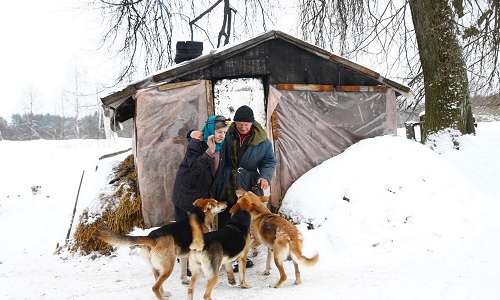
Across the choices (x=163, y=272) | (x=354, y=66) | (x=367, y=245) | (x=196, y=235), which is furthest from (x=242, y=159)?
(x=354, y=66)

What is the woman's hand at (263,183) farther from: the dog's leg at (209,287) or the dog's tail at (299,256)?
the dog's leg at (209,287)

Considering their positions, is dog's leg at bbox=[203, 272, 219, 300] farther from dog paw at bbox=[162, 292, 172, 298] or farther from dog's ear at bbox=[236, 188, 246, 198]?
dog's ear at bbox=[236, 188, 246, 198]

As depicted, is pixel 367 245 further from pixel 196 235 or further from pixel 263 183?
pixel 196 235

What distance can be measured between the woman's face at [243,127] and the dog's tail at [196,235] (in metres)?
1.36

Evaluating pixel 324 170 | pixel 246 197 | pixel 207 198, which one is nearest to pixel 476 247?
pixel 324 170

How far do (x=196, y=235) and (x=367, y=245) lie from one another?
9.02 feet

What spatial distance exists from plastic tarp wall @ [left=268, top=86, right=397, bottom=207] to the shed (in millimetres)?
20

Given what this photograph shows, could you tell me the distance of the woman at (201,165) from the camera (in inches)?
197

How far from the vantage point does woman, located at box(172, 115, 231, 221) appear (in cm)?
499

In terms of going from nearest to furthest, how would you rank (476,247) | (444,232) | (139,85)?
(476,247)
(444,232)
(139,85)

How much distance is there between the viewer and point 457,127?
9.81 meters

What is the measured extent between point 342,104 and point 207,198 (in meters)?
4.47

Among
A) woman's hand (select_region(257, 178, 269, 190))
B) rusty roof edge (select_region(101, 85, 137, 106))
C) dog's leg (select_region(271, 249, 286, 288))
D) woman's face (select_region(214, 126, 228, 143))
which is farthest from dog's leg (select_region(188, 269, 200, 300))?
rusty roof edge (select_region(101, 85, 137, 106))

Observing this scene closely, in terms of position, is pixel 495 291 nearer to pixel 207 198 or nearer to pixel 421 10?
pixel 207 198
